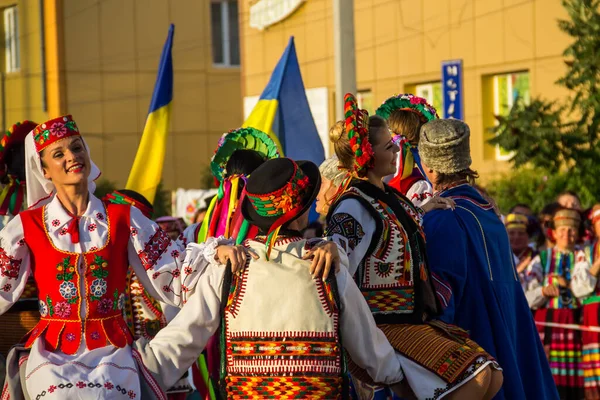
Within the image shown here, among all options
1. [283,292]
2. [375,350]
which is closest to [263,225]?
[283,292]

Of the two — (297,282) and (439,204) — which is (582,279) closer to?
(439,204)

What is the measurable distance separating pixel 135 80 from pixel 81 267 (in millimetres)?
24441

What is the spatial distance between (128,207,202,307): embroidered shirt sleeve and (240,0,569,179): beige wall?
1261cm

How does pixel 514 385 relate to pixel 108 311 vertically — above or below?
below

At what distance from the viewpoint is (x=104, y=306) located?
16.6ft

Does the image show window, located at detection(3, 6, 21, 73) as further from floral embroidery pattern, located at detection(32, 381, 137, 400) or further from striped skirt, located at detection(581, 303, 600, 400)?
floral embroidery pattern, located at detection(32, 381, 137, 400)

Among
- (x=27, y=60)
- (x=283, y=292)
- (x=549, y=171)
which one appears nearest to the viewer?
(x=283, y=292)

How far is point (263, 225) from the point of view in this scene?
4.66 m

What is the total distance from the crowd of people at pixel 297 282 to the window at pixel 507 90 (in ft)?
39.4

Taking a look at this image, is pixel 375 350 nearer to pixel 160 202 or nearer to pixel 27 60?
pixel 160 202

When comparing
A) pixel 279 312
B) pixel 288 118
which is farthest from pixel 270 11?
pixel 279 312

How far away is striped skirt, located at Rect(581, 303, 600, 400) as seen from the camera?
9961 millimetres

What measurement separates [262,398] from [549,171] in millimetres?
10045

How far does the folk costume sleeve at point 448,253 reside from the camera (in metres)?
5.57
